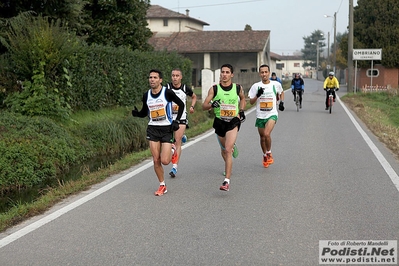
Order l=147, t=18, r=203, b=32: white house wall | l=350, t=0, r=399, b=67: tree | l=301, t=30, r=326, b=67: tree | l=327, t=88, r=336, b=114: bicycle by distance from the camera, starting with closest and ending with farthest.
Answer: l=327, t=88, r=336, b=114: bicycle, l=350, t=0, r=399, b=67: tree, l=147, t=18, r=203, b=32: white house wall, l=301, t=30, r=326, b=67: tree

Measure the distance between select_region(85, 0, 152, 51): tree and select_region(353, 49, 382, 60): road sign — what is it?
15.9 m

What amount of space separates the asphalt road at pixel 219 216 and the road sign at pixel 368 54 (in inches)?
1037

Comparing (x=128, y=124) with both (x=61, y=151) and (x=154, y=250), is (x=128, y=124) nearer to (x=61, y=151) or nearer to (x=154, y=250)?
(x=61, y=151)

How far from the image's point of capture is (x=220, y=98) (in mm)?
8961

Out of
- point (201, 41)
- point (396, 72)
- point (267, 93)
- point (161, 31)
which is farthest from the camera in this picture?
point (161, 31)

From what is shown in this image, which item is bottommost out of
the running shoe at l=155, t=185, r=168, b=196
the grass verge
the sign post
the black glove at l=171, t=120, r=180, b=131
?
the grass verge

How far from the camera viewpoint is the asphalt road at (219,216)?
225 inches

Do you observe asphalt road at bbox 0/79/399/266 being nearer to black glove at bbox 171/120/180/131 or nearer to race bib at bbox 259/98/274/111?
black glove at bbox 171/120/180/131

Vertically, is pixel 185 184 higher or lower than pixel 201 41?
lower

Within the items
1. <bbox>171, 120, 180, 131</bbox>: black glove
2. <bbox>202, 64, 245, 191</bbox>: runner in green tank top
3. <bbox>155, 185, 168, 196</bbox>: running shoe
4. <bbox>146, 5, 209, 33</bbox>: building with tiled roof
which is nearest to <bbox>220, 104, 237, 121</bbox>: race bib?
<bbox>202, 64, 245, 191</bbox>: runner in green tank top

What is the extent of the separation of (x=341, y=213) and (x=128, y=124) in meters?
10.1

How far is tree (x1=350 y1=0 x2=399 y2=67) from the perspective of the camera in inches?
1906

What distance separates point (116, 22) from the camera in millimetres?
27141

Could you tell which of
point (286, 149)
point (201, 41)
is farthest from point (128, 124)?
point (201, 41)
